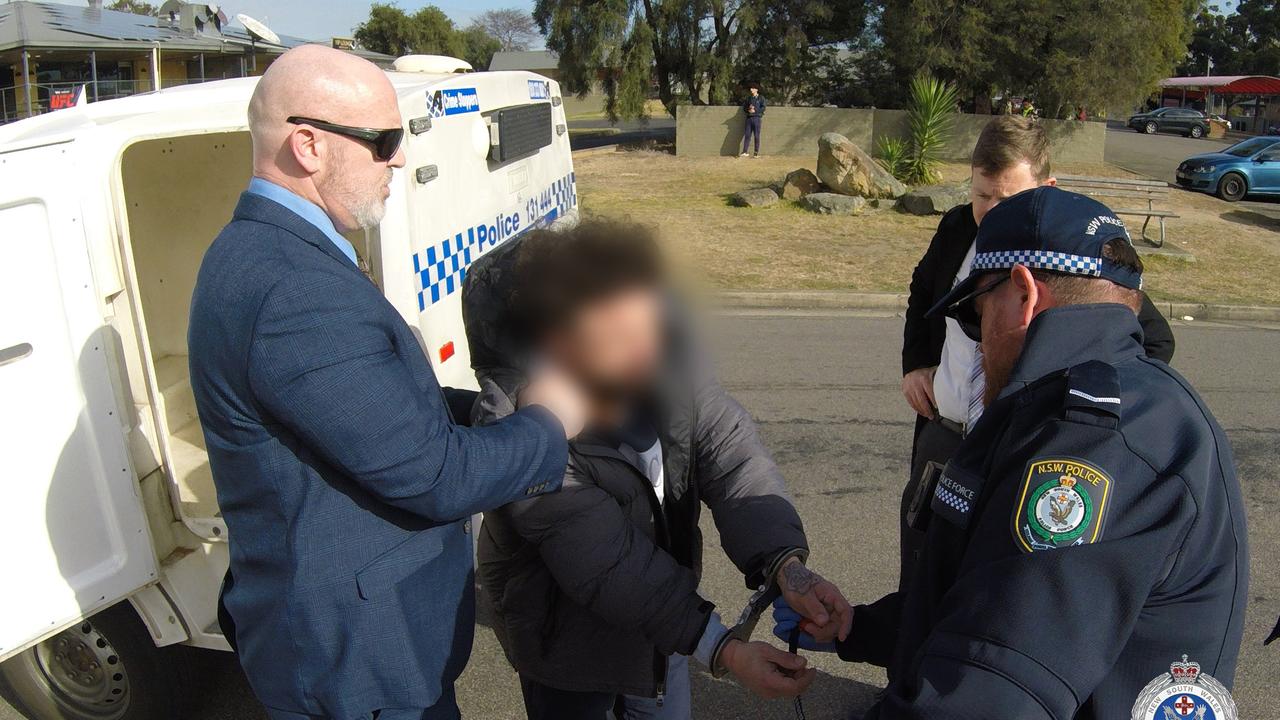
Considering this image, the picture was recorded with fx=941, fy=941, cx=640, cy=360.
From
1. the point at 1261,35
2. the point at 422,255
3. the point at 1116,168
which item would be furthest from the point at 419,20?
the point at 1261,35

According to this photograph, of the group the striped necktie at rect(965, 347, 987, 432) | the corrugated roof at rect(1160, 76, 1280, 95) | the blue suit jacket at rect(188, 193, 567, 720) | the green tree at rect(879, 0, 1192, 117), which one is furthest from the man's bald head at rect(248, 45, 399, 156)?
the corrugated roof at rect(1160, 76, 1280, 95)

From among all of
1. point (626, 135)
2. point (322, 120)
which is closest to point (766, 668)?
point (322, 120)

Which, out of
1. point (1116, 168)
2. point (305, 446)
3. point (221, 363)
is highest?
point (221, 363)

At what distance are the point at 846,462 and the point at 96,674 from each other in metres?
3.55

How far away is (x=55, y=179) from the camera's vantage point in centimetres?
245

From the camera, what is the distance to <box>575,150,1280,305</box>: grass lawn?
382 inches

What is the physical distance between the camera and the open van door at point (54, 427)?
2.32m

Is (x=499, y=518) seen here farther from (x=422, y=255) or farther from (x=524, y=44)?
(x=524, y=44)

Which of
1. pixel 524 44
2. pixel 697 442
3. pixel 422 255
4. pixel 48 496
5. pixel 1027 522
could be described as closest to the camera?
pixel 1027 522

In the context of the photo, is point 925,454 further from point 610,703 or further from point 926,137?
point 926,137

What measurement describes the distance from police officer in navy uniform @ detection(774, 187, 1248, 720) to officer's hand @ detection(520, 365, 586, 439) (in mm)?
707

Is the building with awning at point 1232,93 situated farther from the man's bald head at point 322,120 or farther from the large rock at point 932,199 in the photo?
the man's bald head at point 322,120

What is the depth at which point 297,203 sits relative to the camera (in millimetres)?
1702

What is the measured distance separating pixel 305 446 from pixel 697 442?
2.83 ft
